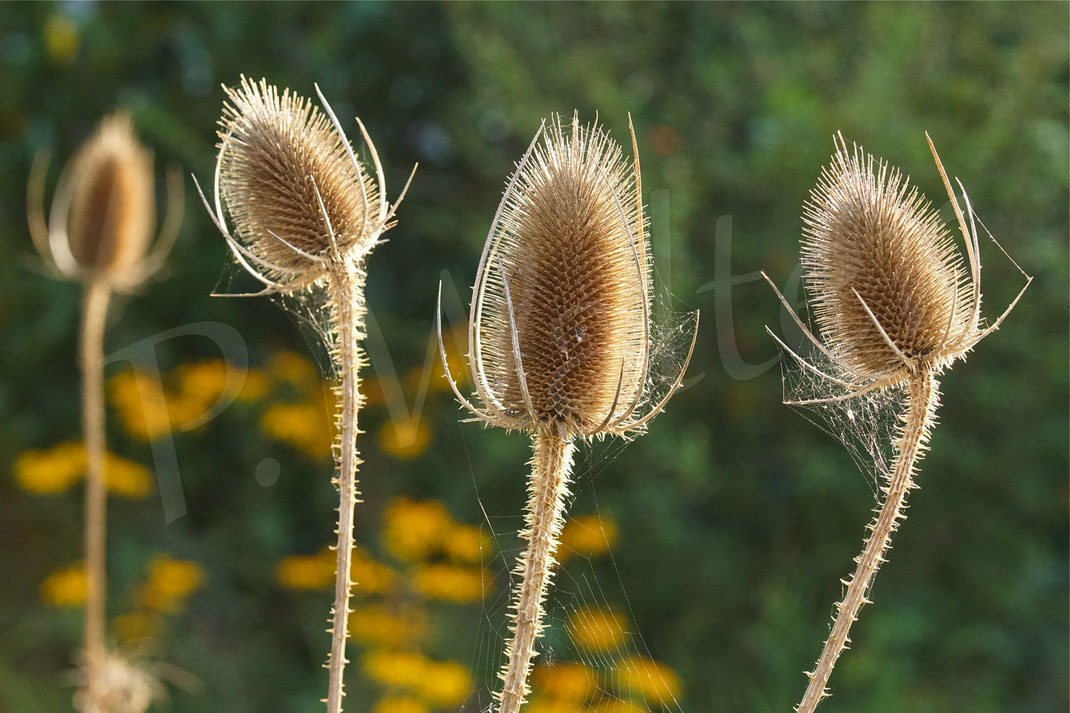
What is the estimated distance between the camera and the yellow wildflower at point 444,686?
2.36 meters

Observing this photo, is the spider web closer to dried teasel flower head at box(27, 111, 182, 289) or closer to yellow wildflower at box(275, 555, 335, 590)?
yellow wildflower at box(275, 555, 335, 590)

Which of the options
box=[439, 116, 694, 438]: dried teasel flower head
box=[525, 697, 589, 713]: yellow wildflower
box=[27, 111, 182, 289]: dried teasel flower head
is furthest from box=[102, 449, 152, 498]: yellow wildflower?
box=[439, 116, 694, 438]: dried teasel flower head

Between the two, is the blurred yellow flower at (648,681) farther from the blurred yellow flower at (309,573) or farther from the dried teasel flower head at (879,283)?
the dried teasel flower head at (879,283)

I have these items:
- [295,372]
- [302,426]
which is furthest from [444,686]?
[295,372]

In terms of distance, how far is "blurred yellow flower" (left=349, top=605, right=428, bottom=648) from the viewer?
2598mm

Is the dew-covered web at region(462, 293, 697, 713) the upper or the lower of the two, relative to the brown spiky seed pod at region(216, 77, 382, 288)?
upper

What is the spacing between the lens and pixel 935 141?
291cm

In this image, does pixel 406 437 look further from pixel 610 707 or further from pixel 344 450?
pixel 344 450

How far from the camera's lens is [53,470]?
3061 mm

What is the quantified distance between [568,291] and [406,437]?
2295 mm

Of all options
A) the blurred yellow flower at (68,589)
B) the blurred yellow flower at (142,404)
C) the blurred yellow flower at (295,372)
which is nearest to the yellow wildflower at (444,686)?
the blurred yellow flower at (68,589)

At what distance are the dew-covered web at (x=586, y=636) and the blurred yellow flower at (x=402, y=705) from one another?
105 mm

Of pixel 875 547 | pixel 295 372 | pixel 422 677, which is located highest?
pixel 295 372

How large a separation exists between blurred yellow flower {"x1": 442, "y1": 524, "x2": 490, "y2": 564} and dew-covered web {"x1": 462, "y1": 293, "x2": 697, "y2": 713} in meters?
0.07
